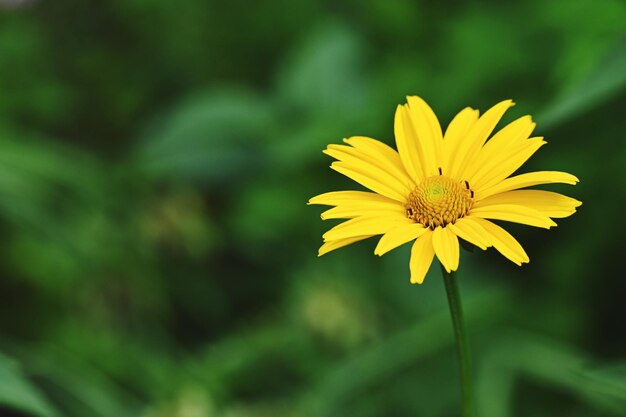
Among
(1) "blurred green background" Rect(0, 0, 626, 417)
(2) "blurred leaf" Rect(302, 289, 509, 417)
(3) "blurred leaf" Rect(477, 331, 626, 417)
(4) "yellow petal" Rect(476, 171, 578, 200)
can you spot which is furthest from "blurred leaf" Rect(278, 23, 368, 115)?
(4) "yellow petal" Rect(476, 171, 578, 200)

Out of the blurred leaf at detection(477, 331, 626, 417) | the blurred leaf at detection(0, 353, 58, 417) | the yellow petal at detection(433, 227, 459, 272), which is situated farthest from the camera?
the blurred leaf at detection(477, 331, 626, 417)

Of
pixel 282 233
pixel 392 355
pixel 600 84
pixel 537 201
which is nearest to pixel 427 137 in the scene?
pixel 537 201

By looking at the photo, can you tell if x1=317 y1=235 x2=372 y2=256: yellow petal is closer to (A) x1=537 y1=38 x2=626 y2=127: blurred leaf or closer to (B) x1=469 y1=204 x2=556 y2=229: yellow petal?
(B) x1=469 y1=204 x2=556 y2=229: yellow petal

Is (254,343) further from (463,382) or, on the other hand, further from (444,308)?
(463,382)

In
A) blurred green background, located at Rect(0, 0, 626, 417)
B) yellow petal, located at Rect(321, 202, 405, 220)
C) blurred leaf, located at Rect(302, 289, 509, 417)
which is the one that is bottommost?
yellow petal, located at Rect(321, 202, 405, 220)

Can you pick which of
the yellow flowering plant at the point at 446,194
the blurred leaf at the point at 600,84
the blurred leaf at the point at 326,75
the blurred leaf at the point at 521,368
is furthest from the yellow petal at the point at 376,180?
the blurred leaf at the point at 326,75

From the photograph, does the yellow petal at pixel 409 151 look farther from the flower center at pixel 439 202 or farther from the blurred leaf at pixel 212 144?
the blurred leaf at pixel 212 144

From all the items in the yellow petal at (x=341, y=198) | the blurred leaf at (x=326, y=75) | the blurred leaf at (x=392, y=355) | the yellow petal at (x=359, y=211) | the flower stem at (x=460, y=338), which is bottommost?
the flower stem at (x=460, y=338)
